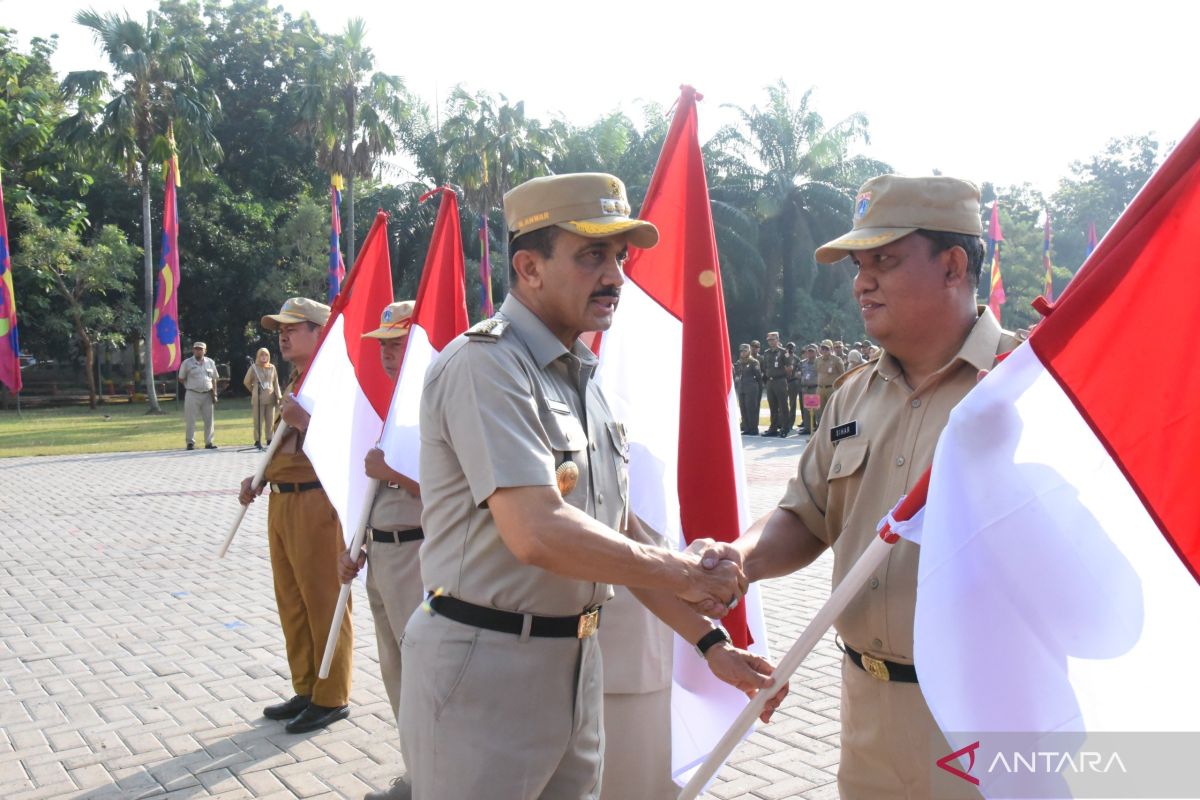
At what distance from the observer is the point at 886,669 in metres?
2.51

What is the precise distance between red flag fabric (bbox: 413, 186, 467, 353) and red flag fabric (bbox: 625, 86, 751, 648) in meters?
1.06

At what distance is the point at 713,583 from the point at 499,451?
0.73 metres

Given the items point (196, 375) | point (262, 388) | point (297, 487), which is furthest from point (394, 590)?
point (196, 375)

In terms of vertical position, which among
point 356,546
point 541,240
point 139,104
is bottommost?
point 356,546

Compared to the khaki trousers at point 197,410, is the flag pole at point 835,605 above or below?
above

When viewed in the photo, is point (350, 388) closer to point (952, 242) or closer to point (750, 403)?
point (952, 242)

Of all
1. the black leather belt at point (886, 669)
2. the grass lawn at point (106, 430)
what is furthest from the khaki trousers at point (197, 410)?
the black leather belt at point (886, 669)

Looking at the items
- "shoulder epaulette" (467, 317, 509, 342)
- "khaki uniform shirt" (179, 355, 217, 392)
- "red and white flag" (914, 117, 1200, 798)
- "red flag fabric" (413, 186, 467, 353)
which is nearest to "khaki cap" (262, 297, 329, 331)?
"red flag fabric" (413, 186, 467, 353)

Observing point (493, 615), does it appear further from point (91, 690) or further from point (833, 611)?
point (91, 690)

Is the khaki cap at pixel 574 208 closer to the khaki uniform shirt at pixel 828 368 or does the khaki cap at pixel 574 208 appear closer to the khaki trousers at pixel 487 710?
the khaki trousers at pixel 487 710

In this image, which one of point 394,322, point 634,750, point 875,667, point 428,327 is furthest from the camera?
point 394,322

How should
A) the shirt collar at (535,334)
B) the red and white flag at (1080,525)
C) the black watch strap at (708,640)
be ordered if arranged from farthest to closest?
the black watch strap at (708,640), the shirt collar at (535,334), the red and white flag at (1080,525)

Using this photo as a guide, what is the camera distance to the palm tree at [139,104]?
31.0 metres

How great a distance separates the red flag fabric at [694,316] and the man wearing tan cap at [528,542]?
4.36 ft
